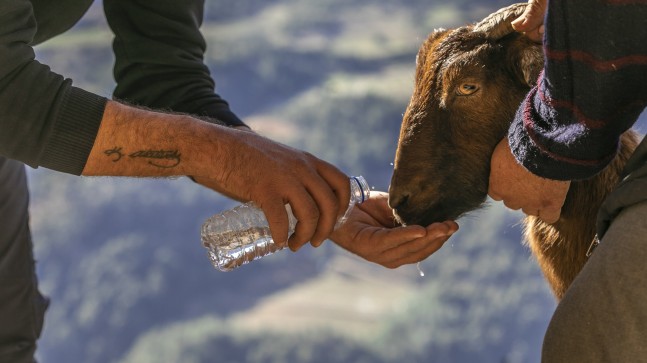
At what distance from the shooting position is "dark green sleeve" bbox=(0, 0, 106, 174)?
2.09 metres

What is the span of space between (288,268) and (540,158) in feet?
9.87

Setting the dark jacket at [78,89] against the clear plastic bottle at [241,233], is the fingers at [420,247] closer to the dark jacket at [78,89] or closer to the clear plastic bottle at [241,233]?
the clear plastic bottle at [241,233]

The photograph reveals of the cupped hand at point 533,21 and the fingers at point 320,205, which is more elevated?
the cupped hand at point 533,21

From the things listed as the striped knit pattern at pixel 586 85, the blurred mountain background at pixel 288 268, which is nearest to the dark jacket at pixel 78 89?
the striped knit pattern at pixel 586 85

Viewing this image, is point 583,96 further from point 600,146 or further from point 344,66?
point 344,66

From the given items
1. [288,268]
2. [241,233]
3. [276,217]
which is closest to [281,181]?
[276,217]

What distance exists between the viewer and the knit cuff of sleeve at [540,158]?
5.76ft

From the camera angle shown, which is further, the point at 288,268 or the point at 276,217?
the point at 288,268

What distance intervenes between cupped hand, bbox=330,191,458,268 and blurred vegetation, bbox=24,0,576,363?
67.9 inches

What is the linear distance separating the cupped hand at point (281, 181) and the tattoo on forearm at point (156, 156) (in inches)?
3.8

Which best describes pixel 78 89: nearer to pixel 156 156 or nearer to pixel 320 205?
pixel 156 156

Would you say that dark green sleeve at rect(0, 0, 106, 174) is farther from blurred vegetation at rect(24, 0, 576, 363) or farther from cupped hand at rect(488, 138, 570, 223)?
blurred vegetation at rect(24, 0, 576, 363)

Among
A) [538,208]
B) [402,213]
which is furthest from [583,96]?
[402,213]

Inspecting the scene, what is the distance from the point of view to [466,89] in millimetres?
2350
